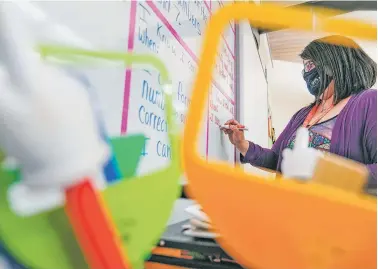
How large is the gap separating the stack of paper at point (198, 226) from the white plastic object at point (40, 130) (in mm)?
135

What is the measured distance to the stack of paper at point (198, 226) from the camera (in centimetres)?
33

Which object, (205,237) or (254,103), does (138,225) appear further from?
(254,103)

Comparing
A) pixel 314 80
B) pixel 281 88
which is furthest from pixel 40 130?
pixel 281 88

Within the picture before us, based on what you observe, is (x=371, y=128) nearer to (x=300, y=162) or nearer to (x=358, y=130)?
(x=358, y=130)

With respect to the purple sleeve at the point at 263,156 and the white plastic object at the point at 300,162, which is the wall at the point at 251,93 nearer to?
the purple sleeve at the point at 263,156

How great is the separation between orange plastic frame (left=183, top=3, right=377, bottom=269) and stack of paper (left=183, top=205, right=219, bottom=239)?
61 mm

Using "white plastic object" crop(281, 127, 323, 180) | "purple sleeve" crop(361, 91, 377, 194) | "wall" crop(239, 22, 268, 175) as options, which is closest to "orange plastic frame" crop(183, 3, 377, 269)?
"white plastic object" crop(281, 127, 323, 180)

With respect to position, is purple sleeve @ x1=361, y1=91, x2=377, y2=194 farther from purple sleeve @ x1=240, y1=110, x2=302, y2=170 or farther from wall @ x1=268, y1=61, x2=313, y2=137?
wall @ x1=268, y1=61, x2=313, y2=137

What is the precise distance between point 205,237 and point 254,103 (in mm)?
1289

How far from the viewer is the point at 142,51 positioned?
0.48 m

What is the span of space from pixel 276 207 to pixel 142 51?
13.0 inches

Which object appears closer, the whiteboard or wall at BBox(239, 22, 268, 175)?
the whiteboard

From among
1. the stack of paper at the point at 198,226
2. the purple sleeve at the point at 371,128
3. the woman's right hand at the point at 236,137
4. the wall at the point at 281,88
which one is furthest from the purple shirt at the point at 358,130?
the wall at the point at 281,88

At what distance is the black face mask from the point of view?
1.76 ft
